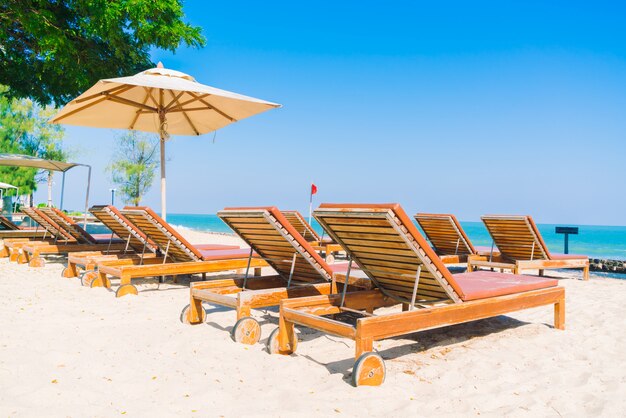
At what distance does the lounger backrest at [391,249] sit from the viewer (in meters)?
3.47

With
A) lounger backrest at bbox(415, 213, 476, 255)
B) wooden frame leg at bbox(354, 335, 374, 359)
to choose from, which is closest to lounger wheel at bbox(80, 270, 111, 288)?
wooden frame leg at bbox(354, 335, 374, 359)

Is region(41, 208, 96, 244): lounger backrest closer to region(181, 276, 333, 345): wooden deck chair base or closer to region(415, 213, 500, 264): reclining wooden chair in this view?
region(181, 276, 333, 345): wooden deck chair base

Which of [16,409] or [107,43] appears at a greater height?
[107,43]

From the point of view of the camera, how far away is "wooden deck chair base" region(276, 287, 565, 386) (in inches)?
126

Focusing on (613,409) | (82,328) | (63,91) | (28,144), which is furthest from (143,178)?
(613,409)

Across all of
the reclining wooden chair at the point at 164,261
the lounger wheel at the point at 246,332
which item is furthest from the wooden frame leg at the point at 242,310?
the reclining wooden chair at the point at 164,261

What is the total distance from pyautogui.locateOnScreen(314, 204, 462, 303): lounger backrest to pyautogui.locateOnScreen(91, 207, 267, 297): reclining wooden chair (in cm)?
215

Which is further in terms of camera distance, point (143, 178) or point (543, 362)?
point (143, 178)

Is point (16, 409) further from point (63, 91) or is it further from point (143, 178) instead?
point (143, 178)

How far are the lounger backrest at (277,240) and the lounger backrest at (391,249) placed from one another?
54 cm

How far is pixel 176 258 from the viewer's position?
22.8ft

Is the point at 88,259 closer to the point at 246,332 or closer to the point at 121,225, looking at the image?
the point at 121,225

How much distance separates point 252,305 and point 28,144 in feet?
113

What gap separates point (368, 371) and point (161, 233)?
4.11 m
